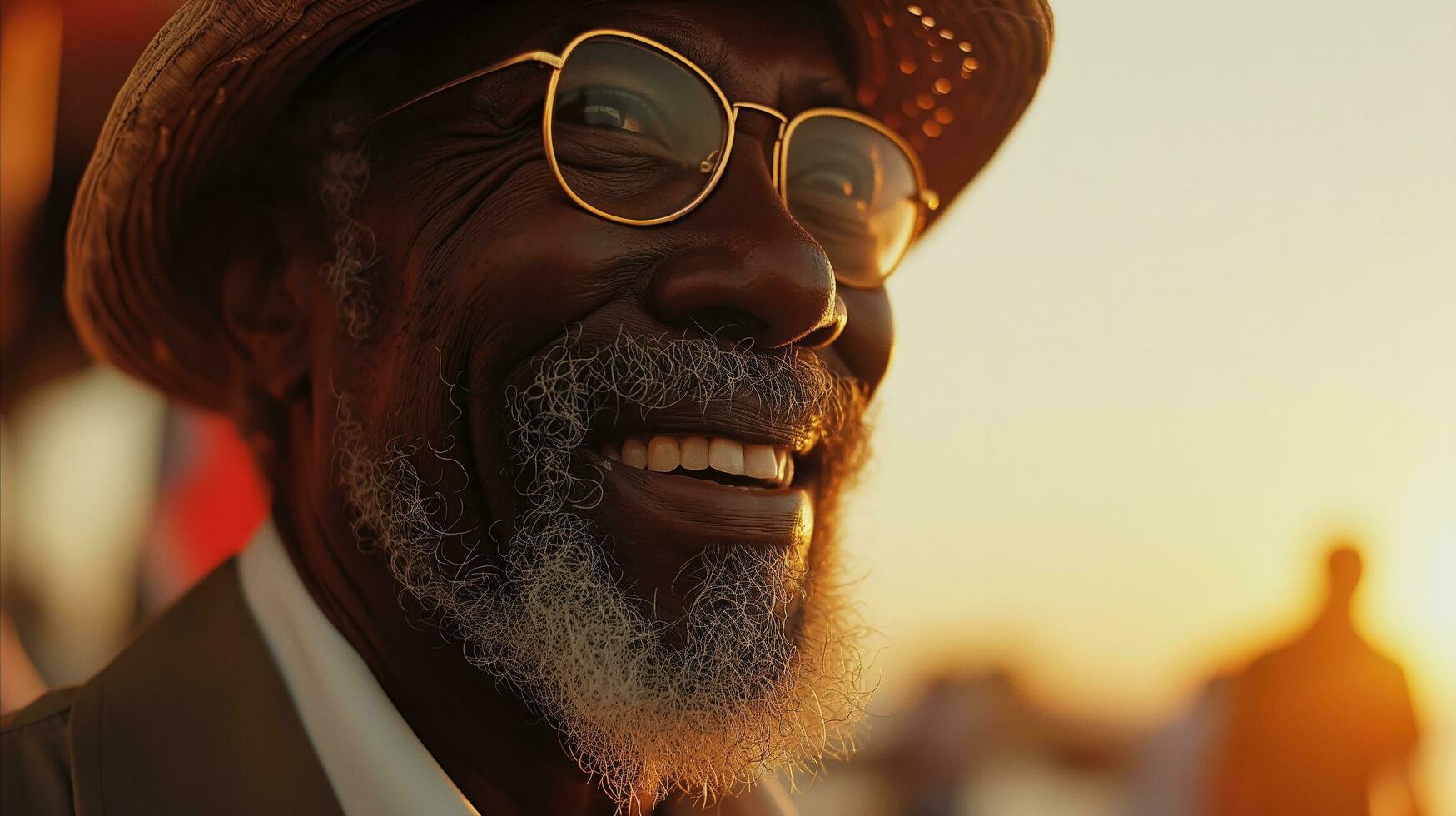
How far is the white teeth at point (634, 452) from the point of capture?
152cm

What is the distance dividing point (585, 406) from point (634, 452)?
103 mm

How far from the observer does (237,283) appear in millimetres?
1746

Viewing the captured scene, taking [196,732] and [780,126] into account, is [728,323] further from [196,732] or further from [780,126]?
[196,732]

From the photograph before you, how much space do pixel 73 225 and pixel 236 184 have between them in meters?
0.44

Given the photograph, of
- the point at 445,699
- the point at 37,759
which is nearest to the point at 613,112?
the point at 445,699

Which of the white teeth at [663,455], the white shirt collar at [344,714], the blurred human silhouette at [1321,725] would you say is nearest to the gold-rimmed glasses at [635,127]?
the white teeth at [663,455]

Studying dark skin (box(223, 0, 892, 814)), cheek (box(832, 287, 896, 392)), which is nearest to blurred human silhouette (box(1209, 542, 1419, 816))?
cheek (box(832, 287, 896, 392))

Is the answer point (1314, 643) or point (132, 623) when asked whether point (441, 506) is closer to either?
point (132, 623)

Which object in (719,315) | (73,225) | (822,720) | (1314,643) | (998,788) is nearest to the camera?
(719,315)

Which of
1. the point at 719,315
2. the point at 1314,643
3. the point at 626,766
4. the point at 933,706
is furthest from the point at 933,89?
the point at 933,706

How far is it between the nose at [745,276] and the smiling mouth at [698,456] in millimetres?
154

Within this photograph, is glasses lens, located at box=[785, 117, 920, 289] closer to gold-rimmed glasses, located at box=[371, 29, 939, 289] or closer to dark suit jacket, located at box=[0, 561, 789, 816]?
gold-rimmed glasses, located at box=[371, 29, 939, 289]

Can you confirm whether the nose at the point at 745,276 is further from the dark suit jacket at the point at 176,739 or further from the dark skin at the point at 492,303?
the dark suit jacket at the point at 176,739

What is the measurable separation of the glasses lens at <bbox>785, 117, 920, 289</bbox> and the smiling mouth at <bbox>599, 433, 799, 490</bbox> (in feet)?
1.37
